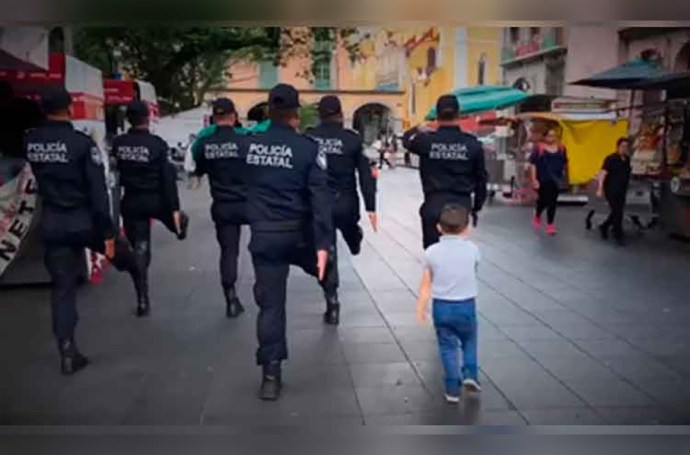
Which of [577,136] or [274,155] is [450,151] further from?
[577,136]

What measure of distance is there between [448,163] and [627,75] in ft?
22.8

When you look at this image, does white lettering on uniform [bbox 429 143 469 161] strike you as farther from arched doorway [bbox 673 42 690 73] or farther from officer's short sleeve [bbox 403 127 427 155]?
arched doorway [bbox 673 42 690 73]

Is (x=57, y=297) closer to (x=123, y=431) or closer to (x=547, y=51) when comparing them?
(x=123, y=431)

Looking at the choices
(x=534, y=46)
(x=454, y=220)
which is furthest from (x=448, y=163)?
(x=534, y=46)

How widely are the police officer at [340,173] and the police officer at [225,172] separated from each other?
72cm

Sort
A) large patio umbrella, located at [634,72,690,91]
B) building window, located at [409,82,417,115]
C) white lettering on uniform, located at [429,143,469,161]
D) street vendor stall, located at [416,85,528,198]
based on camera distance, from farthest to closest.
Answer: large patio umbrella, located at [634,72,690,91] → street vendor stall, located at [416,85,528,198] → building window, located at [409,82,417,115] → white lettering on uniform, located at [429,143,469,161]

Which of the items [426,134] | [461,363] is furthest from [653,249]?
[461,363]

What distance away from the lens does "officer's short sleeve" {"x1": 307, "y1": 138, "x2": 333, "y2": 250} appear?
4.47 m

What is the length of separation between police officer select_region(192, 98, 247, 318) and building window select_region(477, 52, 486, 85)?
3.32m

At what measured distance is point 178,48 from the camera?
12172 millimetres

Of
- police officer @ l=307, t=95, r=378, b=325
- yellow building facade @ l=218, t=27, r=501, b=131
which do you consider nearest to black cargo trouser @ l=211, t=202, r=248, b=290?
police officer @ l=307, t=95, r=378, b=325

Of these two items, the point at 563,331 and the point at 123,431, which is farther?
the point at 563,331

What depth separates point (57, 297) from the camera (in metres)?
4.97

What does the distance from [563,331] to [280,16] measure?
344cm
